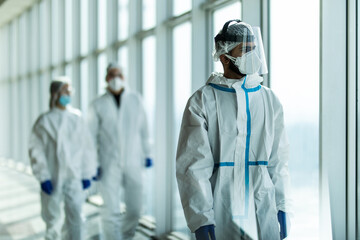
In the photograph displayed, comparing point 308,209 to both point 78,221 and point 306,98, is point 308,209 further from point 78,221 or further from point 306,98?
point 78,221

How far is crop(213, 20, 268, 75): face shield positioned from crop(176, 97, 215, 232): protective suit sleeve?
0.25m

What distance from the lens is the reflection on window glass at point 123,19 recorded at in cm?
514

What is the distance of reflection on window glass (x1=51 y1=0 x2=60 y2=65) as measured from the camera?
7918mm

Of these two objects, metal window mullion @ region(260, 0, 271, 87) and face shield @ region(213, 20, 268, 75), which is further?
metal window mullion @ region(260, 0, 271, 87)

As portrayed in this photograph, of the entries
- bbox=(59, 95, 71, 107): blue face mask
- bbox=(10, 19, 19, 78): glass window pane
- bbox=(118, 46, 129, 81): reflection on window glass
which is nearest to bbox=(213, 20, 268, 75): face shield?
bbox=(59, 95, 71, 107): blue face mask

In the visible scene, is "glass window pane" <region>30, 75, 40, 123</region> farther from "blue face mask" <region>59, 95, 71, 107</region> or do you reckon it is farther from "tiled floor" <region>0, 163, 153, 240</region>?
"blue face mask" <region>59, 95, 71, 107</region>

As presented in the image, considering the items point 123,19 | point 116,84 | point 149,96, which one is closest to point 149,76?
point 149,96

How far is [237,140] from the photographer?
1854 millimetres

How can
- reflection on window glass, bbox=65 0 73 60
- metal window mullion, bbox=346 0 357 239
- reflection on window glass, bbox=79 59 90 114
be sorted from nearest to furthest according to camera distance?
metal window mullion, bbox=346 0 357 239 → reflection on window glass, bbox=79 59 90 114 → reflection on window glass, bbox=65 0 73 60

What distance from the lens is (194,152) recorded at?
1812 mm

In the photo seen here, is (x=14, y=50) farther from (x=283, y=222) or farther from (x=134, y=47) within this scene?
(x=283, y=222)

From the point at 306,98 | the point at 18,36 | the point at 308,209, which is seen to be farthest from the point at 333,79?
the point at 18,36

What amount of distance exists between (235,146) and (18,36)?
10.4 meters

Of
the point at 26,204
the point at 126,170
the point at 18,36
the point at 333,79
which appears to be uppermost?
the point at 18,36
